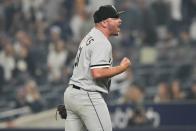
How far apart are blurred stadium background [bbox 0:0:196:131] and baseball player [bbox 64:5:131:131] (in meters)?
3.92

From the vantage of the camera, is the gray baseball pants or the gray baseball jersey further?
the gray baseball pants

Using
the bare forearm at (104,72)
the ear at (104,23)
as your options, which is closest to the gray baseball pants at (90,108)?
the bare forearm at (104,72)

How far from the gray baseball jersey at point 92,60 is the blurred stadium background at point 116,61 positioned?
13.0 feet

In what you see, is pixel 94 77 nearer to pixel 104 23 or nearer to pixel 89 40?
pixel 89 40

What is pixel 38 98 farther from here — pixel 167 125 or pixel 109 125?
pixel 109 125

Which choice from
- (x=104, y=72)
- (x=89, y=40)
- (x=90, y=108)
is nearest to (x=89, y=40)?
(x=89, y=40)

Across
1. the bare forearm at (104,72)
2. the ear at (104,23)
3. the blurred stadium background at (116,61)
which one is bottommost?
the blurred stadium background at (116,61)

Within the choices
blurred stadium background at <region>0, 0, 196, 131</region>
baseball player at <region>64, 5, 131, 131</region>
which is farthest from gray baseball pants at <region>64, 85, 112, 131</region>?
blurred stadium background at <region>0, 0, 196, 131</region>

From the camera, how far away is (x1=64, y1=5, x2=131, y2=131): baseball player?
18.6 ft

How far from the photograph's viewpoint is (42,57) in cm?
1255

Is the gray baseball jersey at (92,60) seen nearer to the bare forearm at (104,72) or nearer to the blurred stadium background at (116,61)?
the bare forearm at (104,72)

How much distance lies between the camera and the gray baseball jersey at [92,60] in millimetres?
5643

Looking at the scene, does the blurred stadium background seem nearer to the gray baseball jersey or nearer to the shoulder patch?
the gray baseball jersey

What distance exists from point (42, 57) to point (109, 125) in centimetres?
692
